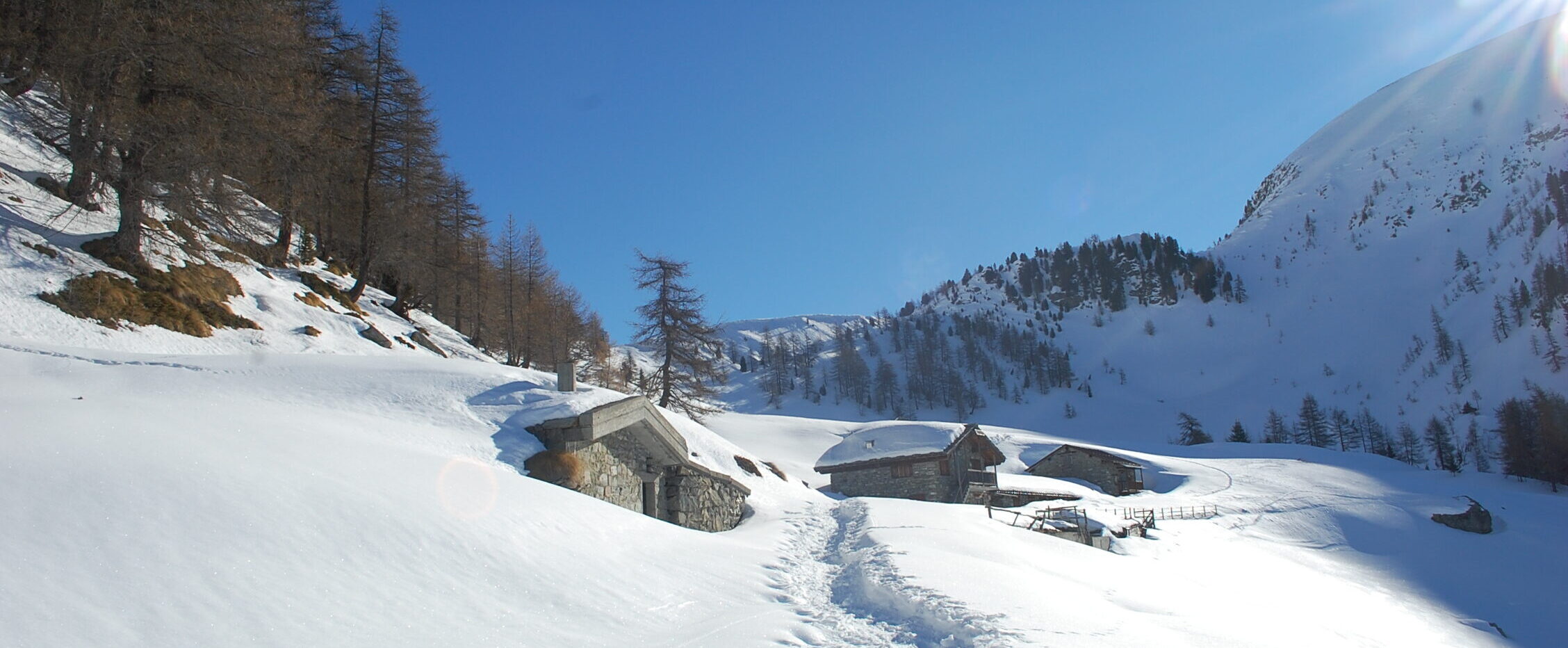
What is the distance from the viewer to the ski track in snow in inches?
283

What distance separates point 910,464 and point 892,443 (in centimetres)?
160

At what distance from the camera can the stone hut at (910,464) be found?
3341cm

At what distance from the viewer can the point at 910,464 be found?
33.7 m

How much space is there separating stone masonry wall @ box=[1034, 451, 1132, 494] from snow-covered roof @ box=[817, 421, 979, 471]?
65.1 ft

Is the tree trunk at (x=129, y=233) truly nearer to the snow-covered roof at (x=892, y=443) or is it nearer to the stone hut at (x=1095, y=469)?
the snow-covered roof at (x=892, y=443)

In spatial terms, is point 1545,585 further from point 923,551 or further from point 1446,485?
point 923,551

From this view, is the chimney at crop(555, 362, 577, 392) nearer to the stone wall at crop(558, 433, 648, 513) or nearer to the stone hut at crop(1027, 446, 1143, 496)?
the stone wall at crop(558, 433, 648, 513)

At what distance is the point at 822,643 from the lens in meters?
7.03

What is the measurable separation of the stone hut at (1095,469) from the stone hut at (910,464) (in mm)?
18097

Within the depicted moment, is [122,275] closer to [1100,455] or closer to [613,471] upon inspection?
[613,471]

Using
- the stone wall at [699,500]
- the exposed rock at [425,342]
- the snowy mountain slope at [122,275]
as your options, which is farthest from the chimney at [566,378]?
the exposed rock at [425,342]

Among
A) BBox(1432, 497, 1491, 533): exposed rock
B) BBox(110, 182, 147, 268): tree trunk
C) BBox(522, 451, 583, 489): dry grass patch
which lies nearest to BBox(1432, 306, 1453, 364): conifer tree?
BBox(1432, 497, 1491, 533): exposed rock

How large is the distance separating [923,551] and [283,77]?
2032 centimetres

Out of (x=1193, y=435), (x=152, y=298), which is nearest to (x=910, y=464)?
(x=152, y=298)
